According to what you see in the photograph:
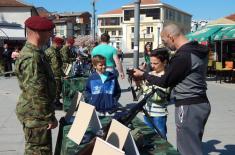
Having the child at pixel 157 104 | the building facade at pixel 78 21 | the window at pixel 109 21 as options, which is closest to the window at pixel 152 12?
the window at pixel 109 21

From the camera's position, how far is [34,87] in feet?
12.2

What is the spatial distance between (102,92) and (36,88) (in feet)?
5.96

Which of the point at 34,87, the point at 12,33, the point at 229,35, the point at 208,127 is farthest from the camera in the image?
the point at 12,33

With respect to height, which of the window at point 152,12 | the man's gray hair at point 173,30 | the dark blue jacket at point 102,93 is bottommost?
the dark blue jacket at point 102,93

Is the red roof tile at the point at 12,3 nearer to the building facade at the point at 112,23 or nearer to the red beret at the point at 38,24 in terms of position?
the building facade at the point at 112,23

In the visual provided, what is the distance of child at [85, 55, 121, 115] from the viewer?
5402mm

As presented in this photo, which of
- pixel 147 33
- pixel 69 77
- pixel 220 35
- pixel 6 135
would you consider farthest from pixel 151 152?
pixel 147 33

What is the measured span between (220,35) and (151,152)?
14.9 m

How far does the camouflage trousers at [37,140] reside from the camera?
3875 millimetres

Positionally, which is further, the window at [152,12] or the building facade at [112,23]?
the building facade at [112,23]

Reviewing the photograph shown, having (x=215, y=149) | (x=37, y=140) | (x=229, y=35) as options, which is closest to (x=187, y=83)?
(x=37, y=140)

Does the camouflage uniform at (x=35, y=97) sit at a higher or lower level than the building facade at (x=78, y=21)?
lower

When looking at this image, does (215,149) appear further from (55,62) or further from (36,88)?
(55,62)

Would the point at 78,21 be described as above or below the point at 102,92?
above
